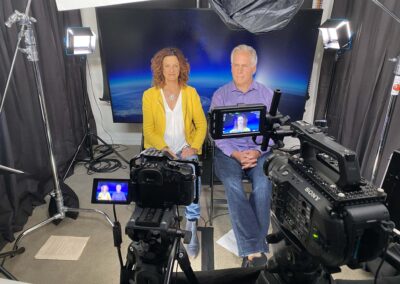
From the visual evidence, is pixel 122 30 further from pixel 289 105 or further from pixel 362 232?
pixel 362 232

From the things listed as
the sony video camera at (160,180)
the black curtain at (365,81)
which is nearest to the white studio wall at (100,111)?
the black curtain at (365,81)

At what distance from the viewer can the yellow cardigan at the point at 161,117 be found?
1.99 metres

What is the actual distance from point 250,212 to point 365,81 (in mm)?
1382

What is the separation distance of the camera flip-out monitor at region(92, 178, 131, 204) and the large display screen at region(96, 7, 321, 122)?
1544 mm

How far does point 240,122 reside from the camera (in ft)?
3.30

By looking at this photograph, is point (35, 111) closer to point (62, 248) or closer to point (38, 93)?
point (38, 93)

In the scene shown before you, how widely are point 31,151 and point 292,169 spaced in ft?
6.74

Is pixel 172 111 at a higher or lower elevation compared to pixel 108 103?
higher

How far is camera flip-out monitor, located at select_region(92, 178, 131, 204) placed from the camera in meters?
1.06

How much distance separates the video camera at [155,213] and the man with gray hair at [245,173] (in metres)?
0.73

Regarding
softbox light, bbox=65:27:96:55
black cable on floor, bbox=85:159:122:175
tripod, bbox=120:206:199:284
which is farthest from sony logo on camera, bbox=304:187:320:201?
black cable on floor, bbox=85:159:122:175

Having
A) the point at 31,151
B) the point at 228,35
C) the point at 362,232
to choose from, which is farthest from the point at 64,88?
the point at 362,232

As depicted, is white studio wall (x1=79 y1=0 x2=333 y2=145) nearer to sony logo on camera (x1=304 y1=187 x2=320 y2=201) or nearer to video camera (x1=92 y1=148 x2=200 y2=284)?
video camera (x1=92 y1=148 x2=200 y2=284)

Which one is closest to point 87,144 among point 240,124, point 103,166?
point 103,166
